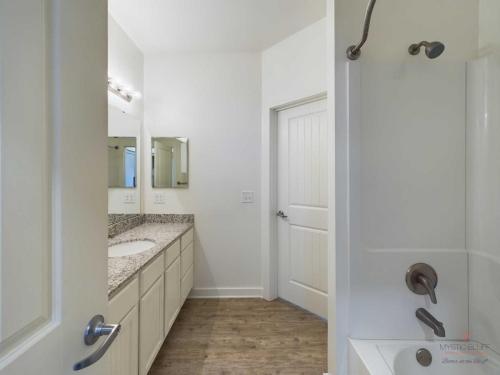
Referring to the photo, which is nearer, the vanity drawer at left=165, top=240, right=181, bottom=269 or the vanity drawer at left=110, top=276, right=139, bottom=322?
the vanity drawer at left=110, top=276, right=139, bottom=322

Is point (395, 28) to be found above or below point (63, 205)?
above

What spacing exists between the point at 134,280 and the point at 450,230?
161 centimetres

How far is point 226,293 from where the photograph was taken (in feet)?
8.32

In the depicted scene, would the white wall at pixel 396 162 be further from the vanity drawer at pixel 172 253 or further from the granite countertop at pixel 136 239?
the vanity drawer at pixel 172 253

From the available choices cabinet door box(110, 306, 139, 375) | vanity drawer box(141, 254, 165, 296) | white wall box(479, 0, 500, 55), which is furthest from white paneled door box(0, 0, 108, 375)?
white wall box(479, 0, 500, 55)

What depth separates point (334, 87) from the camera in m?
1.18

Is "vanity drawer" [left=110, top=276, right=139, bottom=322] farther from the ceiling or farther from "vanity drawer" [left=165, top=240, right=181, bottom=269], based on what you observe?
the ceiling

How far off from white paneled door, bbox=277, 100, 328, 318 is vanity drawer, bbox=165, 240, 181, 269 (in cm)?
107

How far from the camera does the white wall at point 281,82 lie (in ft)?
6.76

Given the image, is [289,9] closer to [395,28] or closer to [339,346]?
[395,28]

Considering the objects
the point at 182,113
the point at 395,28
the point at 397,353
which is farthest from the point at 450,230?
the point at 182,113

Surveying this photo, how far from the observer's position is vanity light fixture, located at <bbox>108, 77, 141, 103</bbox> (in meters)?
1.90

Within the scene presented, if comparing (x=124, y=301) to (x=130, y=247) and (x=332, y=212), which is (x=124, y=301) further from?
(x=332, y=212)

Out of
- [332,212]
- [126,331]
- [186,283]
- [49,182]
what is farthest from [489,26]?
[186,283]
